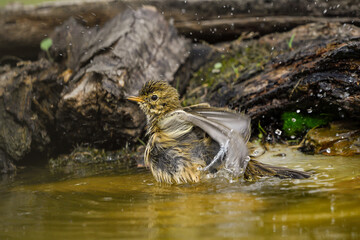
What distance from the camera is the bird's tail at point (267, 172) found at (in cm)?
440

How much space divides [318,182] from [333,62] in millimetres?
1788

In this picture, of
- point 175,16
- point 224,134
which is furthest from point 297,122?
point 175,16

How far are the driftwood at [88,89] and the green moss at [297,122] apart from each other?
1.96m

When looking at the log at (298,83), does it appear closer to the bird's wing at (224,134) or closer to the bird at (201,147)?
the bird at (201,147)

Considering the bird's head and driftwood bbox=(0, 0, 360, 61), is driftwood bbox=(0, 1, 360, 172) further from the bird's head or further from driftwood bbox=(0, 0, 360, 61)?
the bird's head

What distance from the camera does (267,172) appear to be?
179 inches

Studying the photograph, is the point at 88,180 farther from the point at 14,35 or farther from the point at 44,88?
the point at 14,35

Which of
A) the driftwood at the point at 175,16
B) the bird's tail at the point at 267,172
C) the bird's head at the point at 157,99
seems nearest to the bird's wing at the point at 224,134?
the bird's tail at the point at 267,172

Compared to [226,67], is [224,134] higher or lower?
lower

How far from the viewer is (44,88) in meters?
6.68

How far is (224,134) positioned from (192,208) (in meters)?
1.02

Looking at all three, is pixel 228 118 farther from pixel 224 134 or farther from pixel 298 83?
pixel 298 83

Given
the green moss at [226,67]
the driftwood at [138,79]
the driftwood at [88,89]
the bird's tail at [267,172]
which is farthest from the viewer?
the green moss at [226,67]

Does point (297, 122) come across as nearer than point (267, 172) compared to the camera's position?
No
